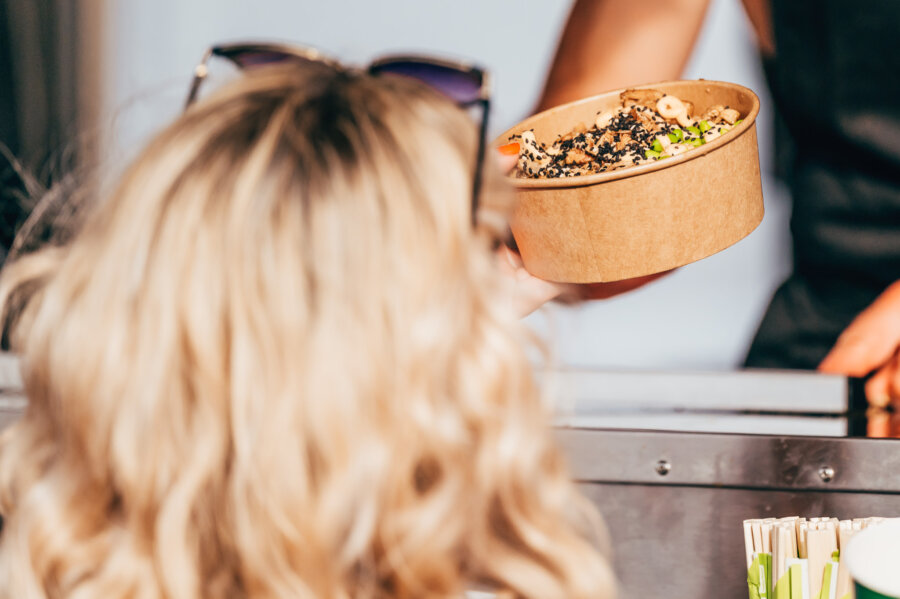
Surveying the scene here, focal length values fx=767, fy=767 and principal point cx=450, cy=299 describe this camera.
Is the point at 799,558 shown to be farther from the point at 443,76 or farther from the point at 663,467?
the point at 443,76

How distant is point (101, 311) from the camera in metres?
0.52

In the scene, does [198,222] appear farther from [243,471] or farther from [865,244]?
[865,244]

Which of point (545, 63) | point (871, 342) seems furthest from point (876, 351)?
point (545, 63)

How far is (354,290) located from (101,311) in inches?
6.9

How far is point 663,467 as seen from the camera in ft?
2.82

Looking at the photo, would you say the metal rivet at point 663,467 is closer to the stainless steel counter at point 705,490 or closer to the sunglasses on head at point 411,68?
the stainless steel counter at point 705,490

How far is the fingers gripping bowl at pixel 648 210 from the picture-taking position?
830 mm

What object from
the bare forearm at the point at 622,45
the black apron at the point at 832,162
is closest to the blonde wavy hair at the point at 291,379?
the bare forearm at the point at 622,45

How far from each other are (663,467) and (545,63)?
0.81 metres

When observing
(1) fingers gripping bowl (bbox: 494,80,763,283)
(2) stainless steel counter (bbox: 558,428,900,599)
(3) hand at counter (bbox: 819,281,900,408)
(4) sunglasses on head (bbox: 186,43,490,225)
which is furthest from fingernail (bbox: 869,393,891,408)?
(4) sunglasses on head (bbox: 186,43,490,225)

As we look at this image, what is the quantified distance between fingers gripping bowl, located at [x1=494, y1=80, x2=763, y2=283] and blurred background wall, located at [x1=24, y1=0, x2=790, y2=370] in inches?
16.7

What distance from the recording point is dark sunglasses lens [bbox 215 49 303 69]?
0.60 m

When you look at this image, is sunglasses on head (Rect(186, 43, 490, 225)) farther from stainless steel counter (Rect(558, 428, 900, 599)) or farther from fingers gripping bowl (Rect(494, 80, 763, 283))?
stainless steel counter (Rect(558, 428, 900, 599))

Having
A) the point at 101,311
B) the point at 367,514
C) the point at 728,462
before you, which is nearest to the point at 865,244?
the point at 728,462
